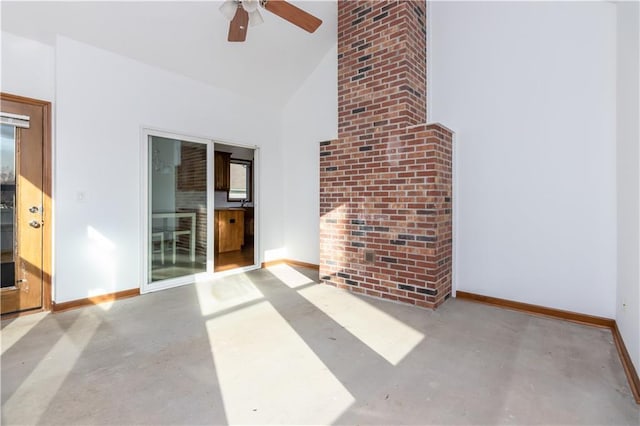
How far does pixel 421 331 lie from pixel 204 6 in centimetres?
391

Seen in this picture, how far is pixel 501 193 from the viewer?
3.27 metres

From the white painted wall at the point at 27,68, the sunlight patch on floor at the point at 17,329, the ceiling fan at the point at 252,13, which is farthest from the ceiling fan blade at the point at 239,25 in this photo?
the sunlight patch on floor at the point at 17,329

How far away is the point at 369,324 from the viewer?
2.78 meters

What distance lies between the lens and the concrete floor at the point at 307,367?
165 centimetres

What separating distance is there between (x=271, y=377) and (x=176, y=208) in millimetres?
2858

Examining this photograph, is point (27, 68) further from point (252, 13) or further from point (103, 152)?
point (252, 13)

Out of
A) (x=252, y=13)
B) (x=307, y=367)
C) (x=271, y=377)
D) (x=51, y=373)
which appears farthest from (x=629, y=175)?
(x=51, y=373)

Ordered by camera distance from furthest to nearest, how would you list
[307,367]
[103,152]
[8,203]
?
1. [103,152]
2. [8,203]
3. [307,367]

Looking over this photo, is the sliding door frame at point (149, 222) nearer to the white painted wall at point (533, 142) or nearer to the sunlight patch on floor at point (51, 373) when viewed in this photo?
the sunlight patch on floor at point (51, 373)

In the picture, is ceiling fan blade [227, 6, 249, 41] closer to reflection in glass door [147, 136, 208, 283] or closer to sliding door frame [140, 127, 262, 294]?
sliding door frame [140, 127, 262, 294]

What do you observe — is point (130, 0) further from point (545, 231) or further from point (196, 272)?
point (545, 231)

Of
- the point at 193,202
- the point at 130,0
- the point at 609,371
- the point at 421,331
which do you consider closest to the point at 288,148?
the point at 193,202

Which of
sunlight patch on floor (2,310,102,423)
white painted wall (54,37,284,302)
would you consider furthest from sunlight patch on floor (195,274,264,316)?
sunlight patch on floor (2,310,102,423)

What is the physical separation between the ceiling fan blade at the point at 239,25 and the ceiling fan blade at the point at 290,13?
0.20 metres
